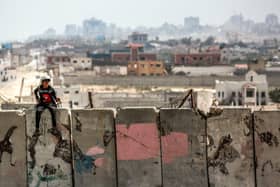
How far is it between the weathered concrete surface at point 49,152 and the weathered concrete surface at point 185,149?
123cm

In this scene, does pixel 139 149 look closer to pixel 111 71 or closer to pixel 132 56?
pixel 111 71

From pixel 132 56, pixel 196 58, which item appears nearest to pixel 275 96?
pixel 196 58

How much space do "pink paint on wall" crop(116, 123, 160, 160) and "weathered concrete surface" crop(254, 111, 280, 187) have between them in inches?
47.6

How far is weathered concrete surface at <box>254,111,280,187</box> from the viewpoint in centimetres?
747

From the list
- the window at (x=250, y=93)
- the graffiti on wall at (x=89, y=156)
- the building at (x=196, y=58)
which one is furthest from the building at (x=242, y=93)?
the building at (x=196, y=58)

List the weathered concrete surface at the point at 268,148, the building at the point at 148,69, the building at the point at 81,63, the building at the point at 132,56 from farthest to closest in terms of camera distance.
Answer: the building at the point at 132,56, the building at the point at 81,63, the building at the point at 148,69, the weathered concrete surface at the point at 268,148

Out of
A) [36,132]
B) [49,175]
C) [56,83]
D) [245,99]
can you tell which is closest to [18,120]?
[36,132]

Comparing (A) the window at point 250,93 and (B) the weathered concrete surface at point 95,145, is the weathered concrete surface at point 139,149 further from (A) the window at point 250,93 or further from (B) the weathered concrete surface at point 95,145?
(A) the window at point 250,93

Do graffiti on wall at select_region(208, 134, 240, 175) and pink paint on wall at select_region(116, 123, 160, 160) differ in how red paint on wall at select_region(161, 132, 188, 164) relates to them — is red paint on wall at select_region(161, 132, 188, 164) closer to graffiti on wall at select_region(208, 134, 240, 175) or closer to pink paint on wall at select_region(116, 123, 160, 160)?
pink paint on wall at select_region(116, 123, 160, 160)

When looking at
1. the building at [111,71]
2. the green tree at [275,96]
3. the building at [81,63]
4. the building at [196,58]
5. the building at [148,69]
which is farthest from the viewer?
the building at [196,58]

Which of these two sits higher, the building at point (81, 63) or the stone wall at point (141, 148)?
the building at point (81, 63)

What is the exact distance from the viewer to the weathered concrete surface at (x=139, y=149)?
7.61 m

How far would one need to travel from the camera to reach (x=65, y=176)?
7.71m

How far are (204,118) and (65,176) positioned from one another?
72.3 inches
